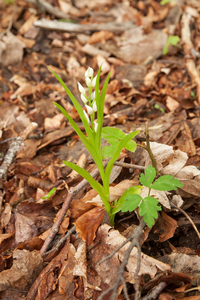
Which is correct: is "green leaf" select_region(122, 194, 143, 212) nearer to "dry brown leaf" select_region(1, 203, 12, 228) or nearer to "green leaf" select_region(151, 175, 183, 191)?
"green leaf" select_region(151, 175, 183, 191)

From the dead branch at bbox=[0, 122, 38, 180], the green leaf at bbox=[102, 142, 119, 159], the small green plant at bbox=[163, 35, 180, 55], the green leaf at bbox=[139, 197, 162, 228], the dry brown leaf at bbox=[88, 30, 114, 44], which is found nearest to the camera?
the green leaf at bbox=[139, 197, 162, 228]

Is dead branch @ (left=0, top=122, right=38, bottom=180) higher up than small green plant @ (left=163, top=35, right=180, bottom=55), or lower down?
higher up

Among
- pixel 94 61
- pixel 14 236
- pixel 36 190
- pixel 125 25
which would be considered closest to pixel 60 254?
pixel 14 236

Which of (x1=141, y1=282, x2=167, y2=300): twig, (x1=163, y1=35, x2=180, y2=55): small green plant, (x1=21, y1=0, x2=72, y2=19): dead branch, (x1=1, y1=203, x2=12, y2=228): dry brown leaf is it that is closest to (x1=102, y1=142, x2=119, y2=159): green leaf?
(x1=141, y1=282, x2=167, y2=300): twig

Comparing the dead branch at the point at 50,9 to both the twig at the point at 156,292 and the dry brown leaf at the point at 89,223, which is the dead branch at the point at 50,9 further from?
the twig at the point at 156,292

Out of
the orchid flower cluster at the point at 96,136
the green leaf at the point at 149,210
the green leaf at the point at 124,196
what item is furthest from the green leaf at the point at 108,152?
the green leaf at the point at 149,210

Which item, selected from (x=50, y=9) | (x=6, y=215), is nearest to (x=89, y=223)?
(x=6, y=215)
